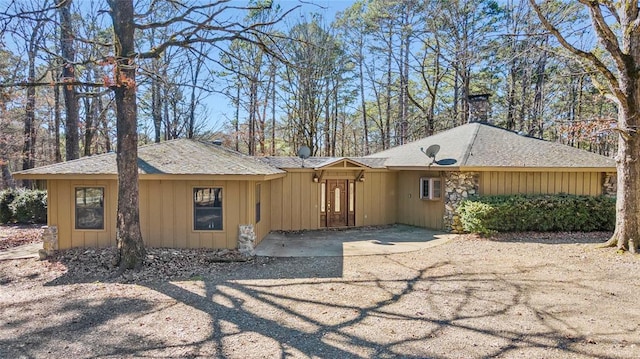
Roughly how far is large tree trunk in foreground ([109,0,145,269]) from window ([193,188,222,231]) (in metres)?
1.55

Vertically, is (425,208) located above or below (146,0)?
below

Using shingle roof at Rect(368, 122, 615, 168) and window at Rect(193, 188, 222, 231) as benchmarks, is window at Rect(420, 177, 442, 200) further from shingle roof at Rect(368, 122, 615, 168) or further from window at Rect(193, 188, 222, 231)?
window at Rect(193, 188, 222, 231)

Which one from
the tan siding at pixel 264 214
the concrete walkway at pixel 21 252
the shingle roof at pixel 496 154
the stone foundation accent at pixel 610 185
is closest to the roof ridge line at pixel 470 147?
the shingle roof at pixel 496 154

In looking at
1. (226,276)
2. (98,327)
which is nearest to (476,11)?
(226,276)

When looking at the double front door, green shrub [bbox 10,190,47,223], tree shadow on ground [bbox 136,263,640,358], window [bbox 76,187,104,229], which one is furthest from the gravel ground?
green shrub [bbox 10,190,47,223]

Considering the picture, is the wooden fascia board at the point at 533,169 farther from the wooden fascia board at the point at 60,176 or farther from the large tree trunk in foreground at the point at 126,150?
the wooden fascia board at the point at 60,176

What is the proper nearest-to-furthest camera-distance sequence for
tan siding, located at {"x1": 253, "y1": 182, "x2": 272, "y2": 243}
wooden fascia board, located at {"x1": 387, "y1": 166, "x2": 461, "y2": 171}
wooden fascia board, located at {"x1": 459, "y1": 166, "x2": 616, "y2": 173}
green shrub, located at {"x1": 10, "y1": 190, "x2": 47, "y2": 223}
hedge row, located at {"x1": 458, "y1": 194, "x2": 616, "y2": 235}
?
tan siding, located at {"x1": 253, "y1": 182, "x2": 272, "y2": 243}, hedge row, located at {"x1": 458, "y1": 194, "x2": 616, "y2": 235}, wooden fascia board, located at {"x1": 459, "y1": 166, "x2": 616, "y2": 173}, wooden fascia board, located at {"x1": 387, "y1": 166, "x2": 461, "y2": 171}, green shrub, located at {"x1": 10, "y1": 190, "x2": 47, "y2": 223}

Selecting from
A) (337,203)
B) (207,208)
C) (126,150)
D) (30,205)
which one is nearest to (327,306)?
(207,208)

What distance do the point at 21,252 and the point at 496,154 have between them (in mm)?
13422

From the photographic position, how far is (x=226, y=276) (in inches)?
263

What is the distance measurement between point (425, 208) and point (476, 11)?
13.5 m

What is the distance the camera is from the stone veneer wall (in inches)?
418

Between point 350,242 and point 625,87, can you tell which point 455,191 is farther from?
point 625,87

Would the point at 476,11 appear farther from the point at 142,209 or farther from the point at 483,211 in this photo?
the point at 142,209
